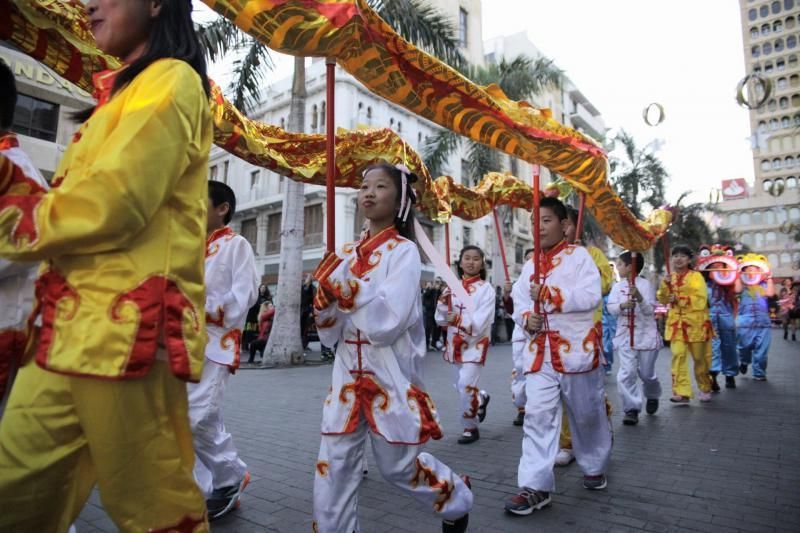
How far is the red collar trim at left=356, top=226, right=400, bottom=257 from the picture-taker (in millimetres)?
2670

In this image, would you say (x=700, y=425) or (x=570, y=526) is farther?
(x=700, y=425)

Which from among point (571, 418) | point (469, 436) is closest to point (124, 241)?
point (571, 418)

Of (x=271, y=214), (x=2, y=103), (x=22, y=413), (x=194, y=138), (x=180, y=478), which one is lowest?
(x=180, y=478)

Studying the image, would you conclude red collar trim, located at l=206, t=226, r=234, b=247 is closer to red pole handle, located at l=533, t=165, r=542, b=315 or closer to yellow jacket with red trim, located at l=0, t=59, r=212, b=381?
yellow jacket with red trim, located at l=0, t=59, r=212, b=381

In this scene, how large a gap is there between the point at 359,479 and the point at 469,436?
2.76m

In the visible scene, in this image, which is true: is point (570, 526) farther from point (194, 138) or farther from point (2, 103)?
point (2, 103)

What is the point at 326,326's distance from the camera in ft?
8.09

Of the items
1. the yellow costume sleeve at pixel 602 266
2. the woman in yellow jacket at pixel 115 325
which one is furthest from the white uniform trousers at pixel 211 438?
the yellow costume sleeve at pixel 602 266

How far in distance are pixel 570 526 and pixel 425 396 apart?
1260 mm

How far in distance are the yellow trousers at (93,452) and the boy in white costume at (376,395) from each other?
99 centimetres

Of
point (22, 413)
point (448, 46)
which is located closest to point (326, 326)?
point (22, 413)

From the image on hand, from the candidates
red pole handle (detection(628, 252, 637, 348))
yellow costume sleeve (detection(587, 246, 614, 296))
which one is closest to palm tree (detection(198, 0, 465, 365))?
yellow costume sleeve (detection(587, 246, 614, 296))

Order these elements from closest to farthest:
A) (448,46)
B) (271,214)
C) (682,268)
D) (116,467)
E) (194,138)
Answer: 1. (116,467)
2. (194,138)
3. (682,268)
4. (448,46)
5. (271,214)

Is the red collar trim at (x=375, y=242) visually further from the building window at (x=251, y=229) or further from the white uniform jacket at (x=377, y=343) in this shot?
the building window at (x=251, y=229)
